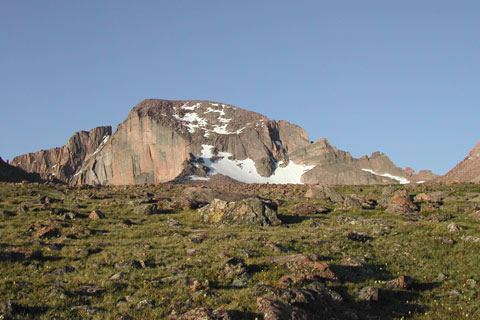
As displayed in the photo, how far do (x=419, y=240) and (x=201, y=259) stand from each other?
12579 millimetres

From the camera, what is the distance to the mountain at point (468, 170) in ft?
200

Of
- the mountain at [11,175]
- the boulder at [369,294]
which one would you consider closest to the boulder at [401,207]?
the boulder at [369,294]

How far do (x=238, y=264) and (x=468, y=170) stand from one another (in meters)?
58.6

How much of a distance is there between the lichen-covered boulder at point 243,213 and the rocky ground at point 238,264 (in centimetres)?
8

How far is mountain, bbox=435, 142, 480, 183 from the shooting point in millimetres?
61019

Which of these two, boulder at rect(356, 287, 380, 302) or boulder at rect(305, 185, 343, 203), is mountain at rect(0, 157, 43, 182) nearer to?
boulder at rect(305, 185, 343, 203)

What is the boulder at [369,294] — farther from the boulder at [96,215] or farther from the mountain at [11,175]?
the mountain at [11,175]

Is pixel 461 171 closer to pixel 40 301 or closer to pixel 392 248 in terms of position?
pixel 392 248

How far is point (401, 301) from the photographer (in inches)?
560

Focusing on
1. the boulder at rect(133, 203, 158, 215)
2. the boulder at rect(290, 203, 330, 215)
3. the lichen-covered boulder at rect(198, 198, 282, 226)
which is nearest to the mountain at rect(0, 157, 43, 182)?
the boulder at rect(133, 203, 158, 215)

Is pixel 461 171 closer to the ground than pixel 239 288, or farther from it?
farther from it

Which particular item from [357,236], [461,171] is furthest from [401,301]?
[461,171]

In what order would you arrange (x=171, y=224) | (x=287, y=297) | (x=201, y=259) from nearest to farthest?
1. (x=287, y=297)
2. (x=201, y=259)
3. (x=171, y=224)

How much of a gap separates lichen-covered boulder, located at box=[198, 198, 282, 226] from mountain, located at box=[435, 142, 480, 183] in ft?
142
